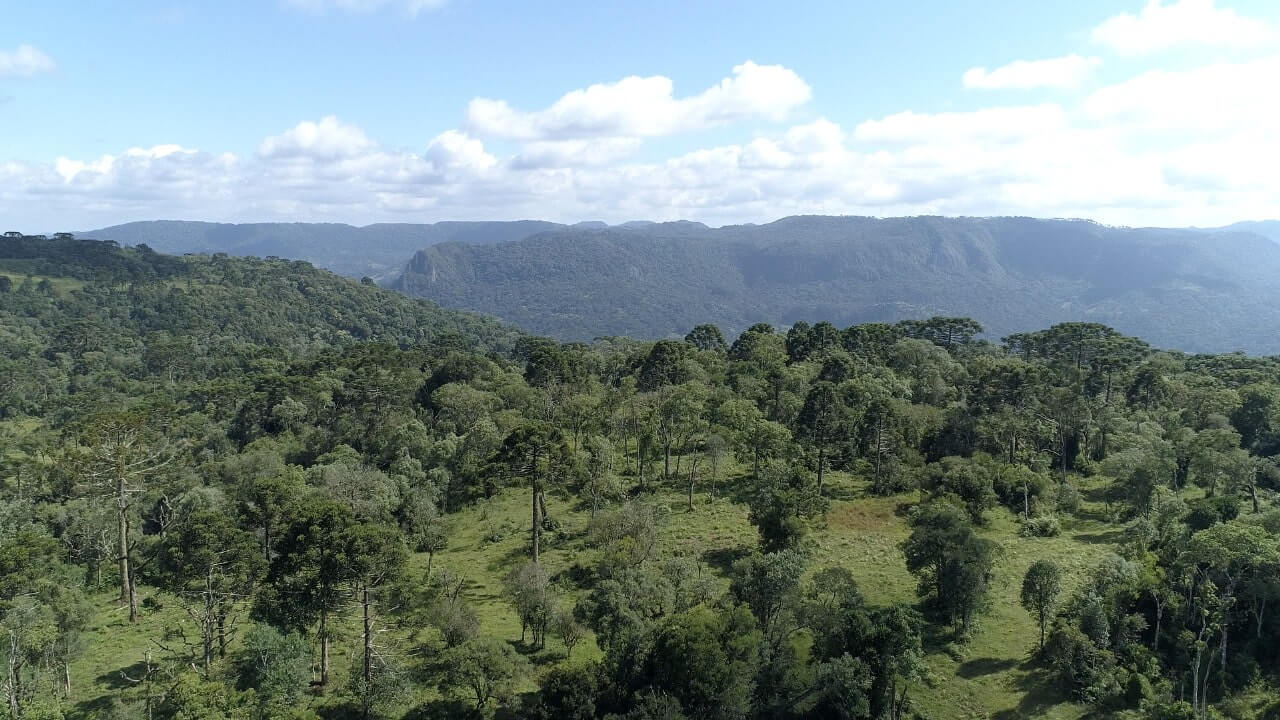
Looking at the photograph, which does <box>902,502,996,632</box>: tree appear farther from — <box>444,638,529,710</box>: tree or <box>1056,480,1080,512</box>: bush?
<box>444,638,529,710</box>: tree

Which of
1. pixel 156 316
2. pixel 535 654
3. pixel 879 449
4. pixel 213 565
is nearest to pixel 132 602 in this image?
pixel 213 565

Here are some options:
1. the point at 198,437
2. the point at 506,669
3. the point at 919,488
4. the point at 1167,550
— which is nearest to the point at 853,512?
the point at 919,488

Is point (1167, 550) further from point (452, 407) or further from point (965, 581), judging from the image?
point (452, 407)

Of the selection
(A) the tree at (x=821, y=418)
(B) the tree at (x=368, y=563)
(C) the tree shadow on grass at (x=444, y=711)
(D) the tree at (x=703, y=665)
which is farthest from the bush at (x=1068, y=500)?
(B) the tree at (x=368, y=563)

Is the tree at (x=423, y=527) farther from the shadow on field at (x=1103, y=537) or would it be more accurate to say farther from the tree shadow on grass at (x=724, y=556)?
the shadow on field at (x=1103, y=537)

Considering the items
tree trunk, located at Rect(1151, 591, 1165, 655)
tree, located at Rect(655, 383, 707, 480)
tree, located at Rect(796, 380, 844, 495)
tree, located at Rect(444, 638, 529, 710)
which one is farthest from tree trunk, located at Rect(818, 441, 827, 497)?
tree, located at Rect(444, 638, 529, 710)
